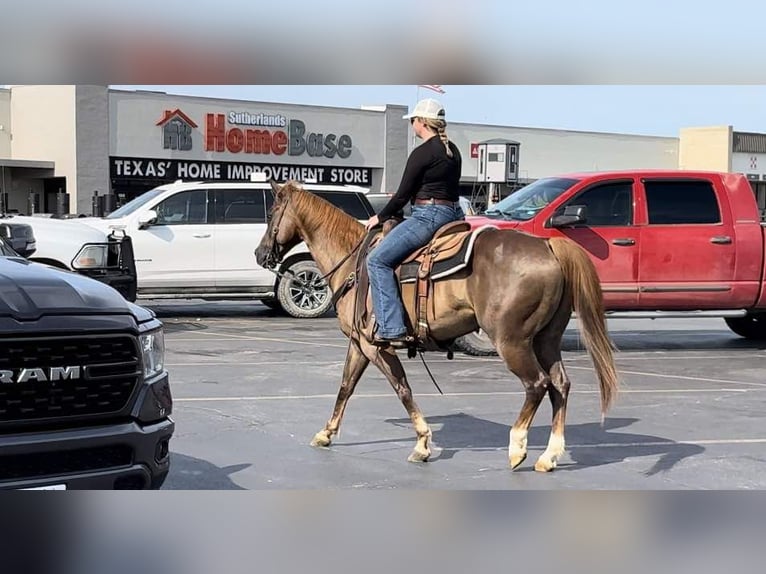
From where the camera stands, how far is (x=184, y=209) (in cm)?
1622

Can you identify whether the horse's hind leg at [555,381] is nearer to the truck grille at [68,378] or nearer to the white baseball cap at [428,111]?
the white baseball cap at [428,111]

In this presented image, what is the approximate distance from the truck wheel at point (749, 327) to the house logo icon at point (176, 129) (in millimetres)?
26025

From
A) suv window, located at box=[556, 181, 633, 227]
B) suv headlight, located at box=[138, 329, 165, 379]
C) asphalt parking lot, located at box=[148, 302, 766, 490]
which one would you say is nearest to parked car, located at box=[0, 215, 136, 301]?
asphalt parking lot, located at box=[148, 302, 766, 490]

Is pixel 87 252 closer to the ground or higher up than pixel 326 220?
closer to the ground

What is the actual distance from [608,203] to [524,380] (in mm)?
6169

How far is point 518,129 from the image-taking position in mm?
45438

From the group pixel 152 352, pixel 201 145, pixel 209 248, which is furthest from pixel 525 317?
pixel 201 145

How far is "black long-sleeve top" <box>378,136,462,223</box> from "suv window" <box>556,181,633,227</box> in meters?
5.54

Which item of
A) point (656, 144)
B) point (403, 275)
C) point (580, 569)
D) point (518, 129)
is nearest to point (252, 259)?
point (403, 275)

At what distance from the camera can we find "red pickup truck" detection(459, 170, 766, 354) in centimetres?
1223

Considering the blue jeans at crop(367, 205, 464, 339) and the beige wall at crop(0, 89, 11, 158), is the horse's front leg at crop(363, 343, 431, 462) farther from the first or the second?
the beige wall at crop(0, 89, 11, 158)

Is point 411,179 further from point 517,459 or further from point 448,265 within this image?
point 517,459

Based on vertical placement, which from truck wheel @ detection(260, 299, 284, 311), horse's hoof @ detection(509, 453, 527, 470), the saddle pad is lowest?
truck wheel @ detection(260, 299, 284, 311)

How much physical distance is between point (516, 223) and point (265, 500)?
7.91m
